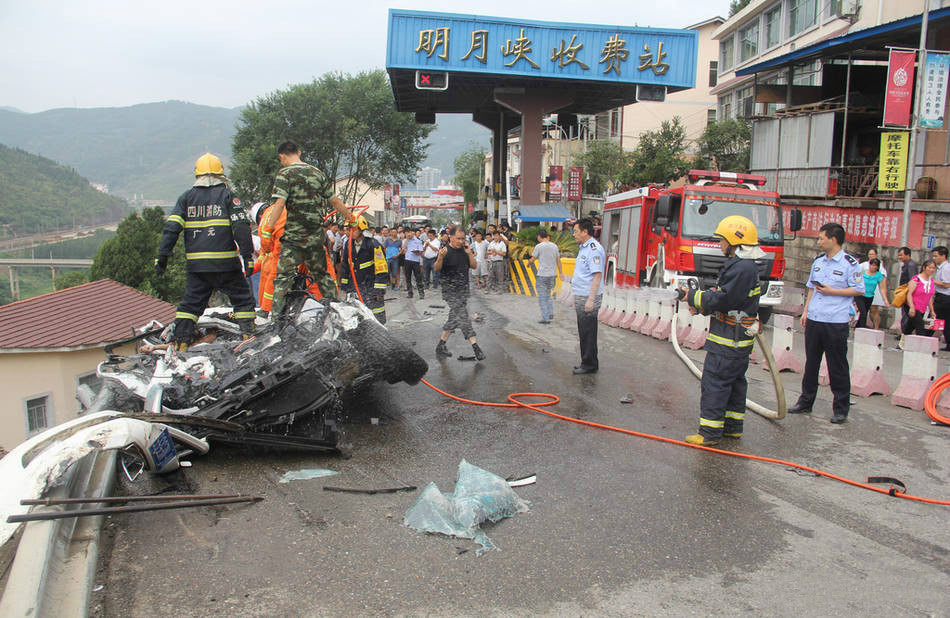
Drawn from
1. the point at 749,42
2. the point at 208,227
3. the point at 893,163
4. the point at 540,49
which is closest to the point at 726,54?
the point at 749,42

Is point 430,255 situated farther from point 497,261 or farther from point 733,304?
point 733,304

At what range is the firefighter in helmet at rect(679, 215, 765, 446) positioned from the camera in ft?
17.3

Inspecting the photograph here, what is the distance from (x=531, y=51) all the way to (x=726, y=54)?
18.8 meters

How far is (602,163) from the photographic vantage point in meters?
38.8

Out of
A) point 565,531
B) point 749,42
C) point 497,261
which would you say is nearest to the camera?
point 565,531

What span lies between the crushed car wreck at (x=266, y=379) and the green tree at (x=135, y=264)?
40.7 meters

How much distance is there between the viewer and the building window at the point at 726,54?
37269 millimetres

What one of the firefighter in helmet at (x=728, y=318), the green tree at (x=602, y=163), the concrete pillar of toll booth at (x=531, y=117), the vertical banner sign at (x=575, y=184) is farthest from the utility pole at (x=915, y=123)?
the green tree at (x=602, y=163)

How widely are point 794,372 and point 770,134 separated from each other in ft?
50.6

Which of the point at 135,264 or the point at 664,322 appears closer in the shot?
the point at 664,322

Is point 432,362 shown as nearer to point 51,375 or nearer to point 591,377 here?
point 591,377

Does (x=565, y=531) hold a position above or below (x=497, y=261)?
below

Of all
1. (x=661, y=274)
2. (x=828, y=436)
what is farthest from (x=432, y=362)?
(x=661, y=274)

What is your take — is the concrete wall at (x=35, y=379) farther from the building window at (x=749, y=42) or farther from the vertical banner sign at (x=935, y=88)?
the building window at (x=749, y=42)
